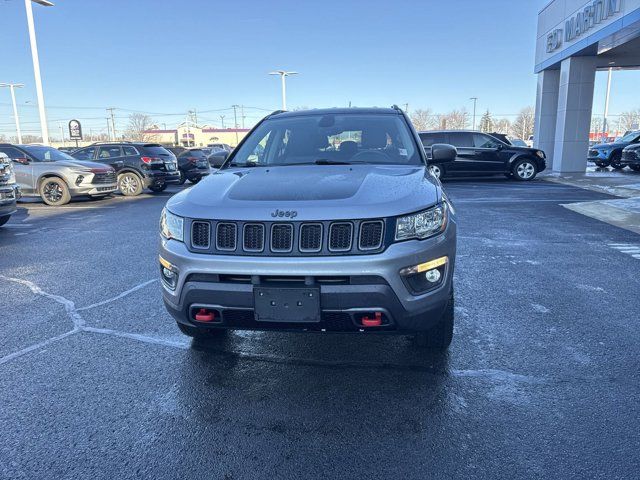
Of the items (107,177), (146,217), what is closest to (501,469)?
(146,217)

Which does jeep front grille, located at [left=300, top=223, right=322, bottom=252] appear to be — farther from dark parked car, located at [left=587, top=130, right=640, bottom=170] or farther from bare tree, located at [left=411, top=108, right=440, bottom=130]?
bare tree, located at [left=411, top=108, right=440, bottom=130]

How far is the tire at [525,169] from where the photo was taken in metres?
17.0

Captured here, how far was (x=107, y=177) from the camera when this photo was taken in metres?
13.5

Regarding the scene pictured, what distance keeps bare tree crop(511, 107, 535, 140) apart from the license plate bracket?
102m

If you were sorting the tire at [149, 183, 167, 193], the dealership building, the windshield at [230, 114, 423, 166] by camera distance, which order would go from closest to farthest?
the windshield at [230, 114, 423, 166], the dealership building, the tire at [149, 183, 167, 193]

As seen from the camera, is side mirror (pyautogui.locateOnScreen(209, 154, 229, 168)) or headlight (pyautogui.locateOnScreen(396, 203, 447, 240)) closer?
headlight (pyautogui.locateOnScreen(396, 203, 447, 240))

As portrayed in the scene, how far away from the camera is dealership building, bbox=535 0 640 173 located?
14.7 meters

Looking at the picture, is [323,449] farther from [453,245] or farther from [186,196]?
[186,196]

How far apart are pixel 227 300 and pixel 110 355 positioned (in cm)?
140

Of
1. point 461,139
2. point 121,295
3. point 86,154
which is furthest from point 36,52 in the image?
point 121,295

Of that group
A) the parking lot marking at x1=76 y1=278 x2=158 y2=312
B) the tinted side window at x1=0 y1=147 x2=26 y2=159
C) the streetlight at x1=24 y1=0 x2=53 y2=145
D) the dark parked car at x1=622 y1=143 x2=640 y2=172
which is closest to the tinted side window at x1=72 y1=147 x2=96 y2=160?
the tinted side window at x1=0 y1=147 x2=26 y2=159

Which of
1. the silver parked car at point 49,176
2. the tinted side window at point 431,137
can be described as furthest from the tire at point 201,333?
the tinted side window at point 431,137

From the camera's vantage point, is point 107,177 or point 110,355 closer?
point 110,355

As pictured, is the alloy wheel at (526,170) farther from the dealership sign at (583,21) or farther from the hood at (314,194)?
the hood at (314,194)
